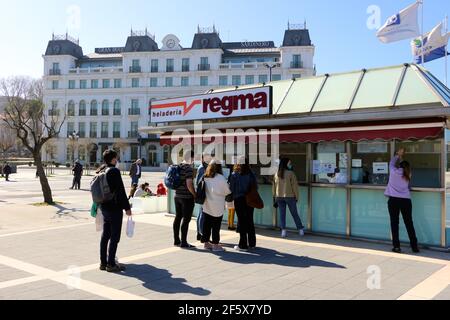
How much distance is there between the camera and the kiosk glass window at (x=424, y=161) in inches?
307

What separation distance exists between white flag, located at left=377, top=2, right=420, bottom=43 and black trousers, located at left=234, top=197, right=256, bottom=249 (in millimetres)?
17708

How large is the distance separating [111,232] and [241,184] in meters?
2.61

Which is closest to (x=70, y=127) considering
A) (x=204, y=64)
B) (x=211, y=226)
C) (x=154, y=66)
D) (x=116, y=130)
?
(x=116, y=130)

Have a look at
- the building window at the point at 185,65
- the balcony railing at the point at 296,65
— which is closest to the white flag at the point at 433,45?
the balcony railing at the point at 296,65

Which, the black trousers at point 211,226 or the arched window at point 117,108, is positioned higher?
the arched window at point 117,108

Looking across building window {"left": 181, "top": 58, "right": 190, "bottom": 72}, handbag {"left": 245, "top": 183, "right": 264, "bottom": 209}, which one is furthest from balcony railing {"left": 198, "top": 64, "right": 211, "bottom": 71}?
handbag {"left": 245, "top": 183, "right": 264, "bottom": 209}

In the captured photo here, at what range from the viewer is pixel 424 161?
7996 mm

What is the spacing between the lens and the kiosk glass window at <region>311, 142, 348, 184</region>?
895 cm

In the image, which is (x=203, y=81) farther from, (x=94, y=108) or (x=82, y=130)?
(x=82, y=130)

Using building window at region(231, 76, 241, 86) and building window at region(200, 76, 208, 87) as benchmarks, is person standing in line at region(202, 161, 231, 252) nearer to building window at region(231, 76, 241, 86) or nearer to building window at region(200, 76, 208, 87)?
building window at region(231, 76, 241, 86)

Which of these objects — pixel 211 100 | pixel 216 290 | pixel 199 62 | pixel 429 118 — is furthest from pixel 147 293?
pixel 199 62

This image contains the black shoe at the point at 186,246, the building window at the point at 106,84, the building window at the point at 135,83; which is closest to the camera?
the black shoe at the point at 186,246

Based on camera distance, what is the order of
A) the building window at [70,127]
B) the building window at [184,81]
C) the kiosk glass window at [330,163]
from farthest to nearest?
the building window at [70,127] < the building window at [184,81] < the kiosk glass window at [330,163]

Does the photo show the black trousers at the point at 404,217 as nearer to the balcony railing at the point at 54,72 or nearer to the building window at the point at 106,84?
the building window at the point at 106,84
